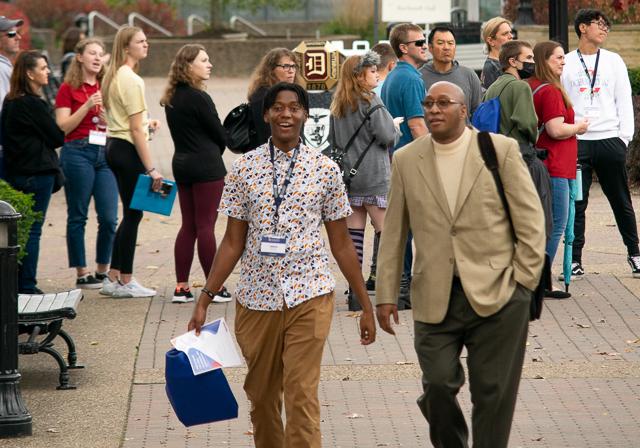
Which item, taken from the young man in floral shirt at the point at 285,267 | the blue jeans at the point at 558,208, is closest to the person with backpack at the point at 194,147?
the blue jeans at the point at 558,208

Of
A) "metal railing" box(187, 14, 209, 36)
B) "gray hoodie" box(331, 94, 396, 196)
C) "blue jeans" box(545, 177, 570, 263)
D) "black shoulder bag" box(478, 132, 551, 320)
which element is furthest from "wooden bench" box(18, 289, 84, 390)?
"metal railing" box(187, 14, 209, 36)

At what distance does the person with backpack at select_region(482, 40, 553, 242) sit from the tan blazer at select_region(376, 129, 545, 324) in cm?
387

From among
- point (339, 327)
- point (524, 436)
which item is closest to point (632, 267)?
point (339, 327)

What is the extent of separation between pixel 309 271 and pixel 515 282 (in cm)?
91

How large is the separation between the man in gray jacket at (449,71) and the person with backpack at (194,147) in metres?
1.77

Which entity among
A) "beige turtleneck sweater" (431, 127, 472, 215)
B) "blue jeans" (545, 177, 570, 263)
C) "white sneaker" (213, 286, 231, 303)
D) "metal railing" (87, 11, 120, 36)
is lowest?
"white sneaker" (213, 286, 231, 303)

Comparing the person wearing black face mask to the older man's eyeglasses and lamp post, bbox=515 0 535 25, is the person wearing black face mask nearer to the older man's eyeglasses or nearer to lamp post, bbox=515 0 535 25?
the older man's eyeglasses

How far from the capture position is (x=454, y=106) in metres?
5.82

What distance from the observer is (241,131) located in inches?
413

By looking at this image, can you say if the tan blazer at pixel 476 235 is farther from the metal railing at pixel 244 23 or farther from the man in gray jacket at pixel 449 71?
the metal railing at pixel 244 23

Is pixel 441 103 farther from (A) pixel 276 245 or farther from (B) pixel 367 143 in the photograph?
(B) pixel 367 143

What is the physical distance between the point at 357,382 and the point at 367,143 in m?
2.32

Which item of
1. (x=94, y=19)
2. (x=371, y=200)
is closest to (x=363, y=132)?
(x=371, y=200)

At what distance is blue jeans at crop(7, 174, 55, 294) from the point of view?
34.0ft
